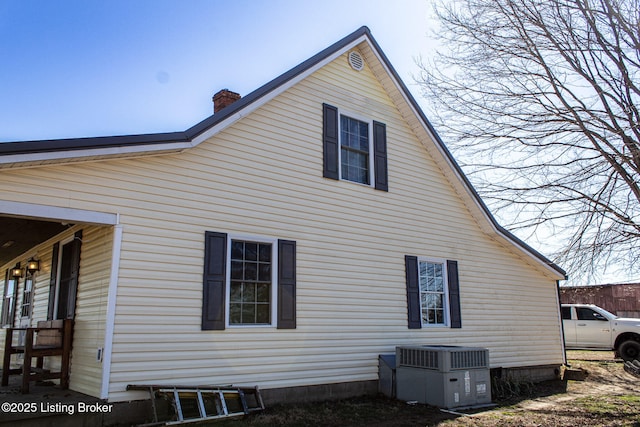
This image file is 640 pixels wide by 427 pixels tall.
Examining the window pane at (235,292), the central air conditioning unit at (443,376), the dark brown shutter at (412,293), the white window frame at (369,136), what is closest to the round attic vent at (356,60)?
the white window frame at (369,136)

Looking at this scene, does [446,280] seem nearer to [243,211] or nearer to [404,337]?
[404,337]

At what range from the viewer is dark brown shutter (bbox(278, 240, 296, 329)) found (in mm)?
8992

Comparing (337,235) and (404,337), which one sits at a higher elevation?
(337,235)

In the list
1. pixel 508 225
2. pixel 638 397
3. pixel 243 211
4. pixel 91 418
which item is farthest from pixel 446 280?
pixel 91 418

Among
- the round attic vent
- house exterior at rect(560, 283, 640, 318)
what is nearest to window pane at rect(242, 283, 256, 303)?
the round attic vent

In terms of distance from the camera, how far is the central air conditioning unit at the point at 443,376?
9.11m

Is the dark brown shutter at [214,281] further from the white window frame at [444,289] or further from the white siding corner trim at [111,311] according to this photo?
the white window frame at [444,289]

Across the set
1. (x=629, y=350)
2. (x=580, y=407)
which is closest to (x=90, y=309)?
(x=580, y=407)

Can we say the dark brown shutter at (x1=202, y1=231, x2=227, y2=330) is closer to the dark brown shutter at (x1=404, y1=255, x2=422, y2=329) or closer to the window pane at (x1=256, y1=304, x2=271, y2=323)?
the window pane at (x1=256, y1=304, x2=271, y2=323)

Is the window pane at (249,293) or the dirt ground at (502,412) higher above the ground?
A: the window pane at (249,293)

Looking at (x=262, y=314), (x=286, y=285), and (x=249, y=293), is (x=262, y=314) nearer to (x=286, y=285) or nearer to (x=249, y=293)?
(x=249, y=293)

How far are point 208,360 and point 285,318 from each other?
156 centimetres

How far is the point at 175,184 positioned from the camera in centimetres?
820

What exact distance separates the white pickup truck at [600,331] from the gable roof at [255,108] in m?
4.78
